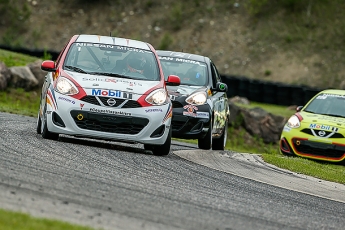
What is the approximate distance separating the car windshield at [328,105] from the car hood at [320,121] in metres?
0.35

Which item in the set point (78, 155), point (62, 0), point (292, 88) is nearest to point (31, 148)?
point (78, 155)

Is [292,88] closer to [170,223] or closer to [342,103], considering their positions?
[342,103]

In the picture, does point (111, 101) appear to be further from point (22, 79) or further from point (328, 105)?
point (22, 79)

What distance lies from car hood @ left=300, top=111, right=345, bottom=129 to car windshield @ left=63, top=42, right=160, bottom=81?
16.1 feet

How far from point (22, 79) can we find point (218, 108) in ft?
32.0

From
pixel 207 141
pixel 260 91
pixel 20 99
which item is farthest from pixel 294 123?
pixel 260 91

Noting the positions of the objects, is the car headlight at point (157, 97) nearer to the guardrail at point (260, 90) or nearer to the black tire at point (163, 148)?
the black tire at point (163, 148)

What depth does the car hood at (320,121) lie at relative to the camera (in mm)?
17031

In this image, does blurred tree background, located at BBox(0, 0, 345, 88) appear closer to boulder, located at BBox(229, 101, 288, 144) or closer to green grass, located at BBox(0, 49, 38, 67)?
boulder, located at BBox(229, 101, 288, 144)

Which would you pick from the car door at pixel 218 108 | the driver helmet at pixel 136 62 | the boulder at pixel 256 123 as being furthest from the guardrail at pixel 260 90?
the driver helmet at pixel 136 62

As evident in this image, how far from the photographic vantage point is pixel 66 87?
11.8 metres

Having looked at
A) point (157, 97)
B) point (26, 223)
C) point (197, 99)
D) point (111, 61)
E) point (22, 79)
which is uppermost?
point (26, 223)

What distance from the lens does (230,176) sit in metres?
11.0

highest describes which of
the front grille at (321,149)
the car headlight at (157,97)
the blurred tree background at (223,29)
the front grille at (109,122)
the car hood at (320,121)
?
the car headlight at (157,97)
